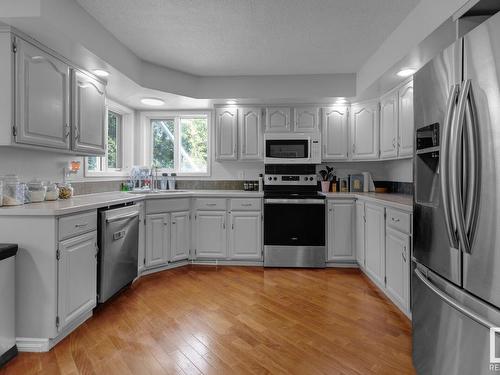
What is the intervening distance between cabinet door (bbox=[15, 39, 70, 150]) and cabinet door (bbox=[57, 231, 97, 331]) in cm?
79

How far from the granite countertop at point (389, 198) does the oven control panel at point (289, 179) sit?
44cm

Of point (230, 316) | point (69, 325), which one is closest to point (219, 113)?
point (230, 316)

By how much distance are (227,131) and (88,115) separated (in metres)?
1.75

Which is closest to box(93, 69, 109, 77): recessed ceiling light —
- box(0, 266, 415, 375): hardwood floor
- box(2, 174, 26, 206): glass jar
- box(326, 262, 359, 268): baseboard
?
box(2, 174, 26, 206): glass jar

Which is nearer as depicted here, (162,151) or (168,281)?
(168,281)

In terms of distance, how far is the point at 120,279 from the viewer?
2648 millimetres

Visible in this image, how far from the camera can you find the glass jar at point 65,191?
2.66 meters

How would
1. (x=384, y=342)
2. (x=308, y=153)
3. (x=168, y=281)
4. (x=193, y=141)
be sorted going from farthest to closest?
(x=193, y=141)
(x=308, y=153)
(x=168, y=281)
(x=384, y=342)

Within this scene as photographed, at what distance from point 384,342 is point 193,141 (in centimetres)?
350

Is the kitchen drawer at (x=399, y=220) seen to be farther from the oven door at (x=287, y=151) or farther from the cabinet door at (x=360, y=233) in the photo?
the oven door at (x=287, y=151)

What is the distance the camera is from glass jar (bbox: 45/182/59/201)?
2.48 m

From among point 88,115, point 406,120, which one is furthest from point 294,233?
point 88,115

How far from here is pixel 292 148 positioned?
12.9 ft

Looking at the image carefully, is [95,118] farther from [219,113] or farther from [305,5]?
[305,5]
